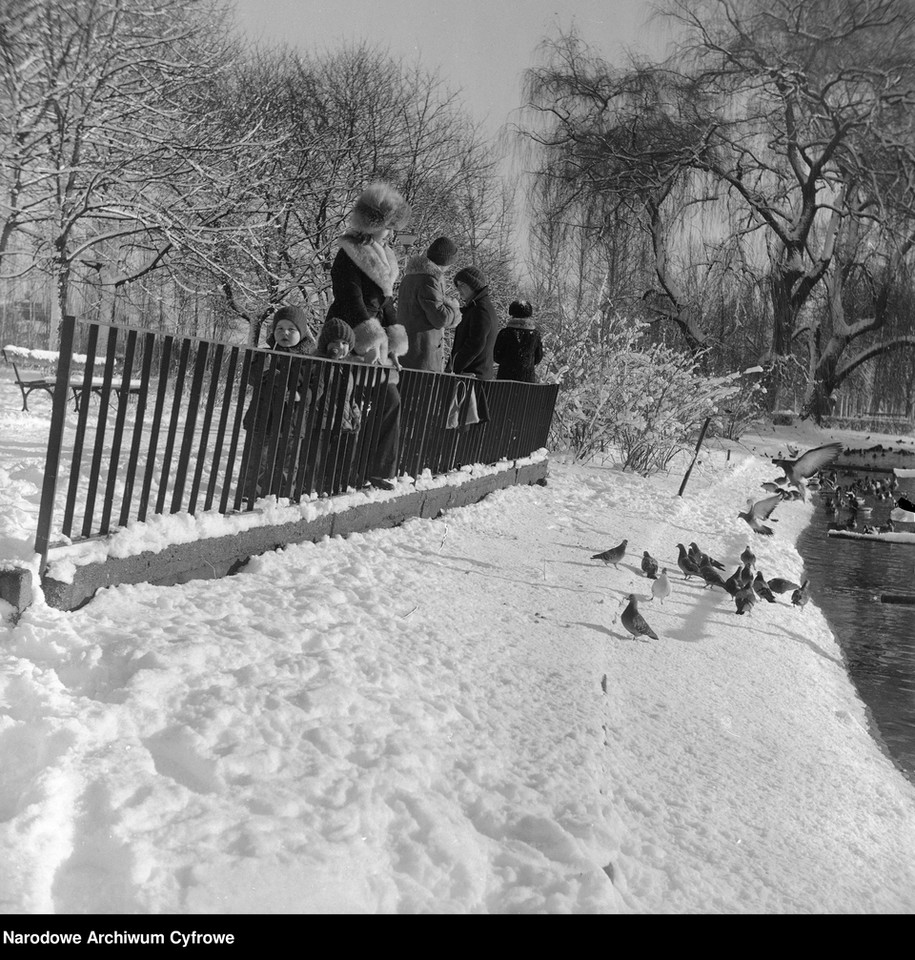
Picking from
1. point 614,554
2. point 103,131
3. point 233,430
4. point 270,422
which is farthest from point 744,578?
point 103,131

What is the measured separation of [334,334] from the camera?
5.68 metres

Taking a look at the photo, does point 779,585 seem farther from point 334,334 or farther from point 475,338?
point 475,338

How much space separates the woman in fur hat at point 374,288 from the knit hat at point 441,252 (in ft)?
2.87

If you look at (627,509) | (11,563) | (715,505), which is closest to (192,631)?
(11,563)

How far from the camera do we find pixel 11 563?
10.7 feet

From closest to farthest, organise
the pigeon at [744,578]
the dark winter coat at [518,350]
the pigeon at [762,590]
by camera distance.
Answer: the pigeon at [744,578], the pigeon at [762,590], the dark winter coat at [518,350]

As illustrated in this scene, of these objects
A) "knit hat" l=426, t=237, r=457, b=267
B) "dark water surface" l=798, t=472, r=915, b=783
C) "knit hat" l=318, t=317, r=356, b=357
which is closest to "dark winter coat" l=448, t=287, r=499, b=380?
"knit hat" l=426, t=237, r=457, b=267

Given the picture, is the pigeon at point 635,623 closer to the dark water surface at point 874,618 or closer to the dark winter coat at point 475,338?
the dark water surface at point 874,618

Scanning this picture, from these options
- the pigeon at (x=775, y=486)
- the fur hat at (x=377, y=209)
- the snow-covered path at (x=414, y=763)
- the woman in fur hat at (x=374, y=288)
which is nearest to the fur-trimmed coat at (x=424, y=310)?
the woman in fur hat at (x=374, y=288)

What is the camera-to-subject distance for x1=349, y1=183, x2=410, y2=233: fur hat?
19.2ft

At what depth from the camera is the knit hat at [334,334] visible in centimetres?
568

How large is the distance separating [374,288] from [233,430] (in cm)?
182

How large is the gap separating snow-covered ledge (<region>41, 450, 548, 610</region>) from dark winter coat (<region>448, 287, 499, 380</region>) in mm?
1620

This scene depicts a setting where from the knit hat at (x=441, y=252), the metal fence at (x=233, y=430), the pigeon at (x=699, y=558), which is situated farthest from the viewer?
the knit hat at (x=441, y=252)
